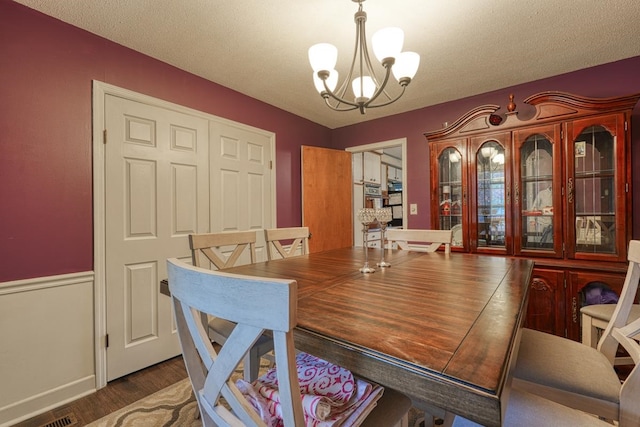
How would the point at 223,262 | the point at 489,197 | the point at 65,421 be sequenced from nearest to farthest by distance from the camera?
the point at 65,421 < the point at 223,262 < the point at 489,197

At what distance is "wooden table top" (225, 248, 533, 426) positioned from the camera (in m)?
0.53

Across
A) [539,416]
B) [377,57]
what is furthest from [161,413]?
[377,57]

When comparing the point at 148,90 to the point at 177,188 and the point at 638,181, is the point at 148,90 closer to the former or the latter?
the point at 177,188

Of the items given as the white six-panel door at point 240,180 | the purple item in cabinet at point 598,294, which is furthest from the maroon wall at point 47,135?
the purple item in cabinet at point 598,294

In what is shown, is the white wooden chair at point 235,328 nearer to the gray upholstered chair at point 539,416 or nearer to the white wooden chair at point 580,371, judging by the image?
the gray upholstered chair at point 539,416

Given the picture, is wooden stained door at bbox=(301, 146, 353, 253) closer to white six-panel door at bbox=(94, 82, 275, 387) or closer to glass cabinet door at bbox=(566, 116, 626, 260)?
white six-panel door at bbox=(94, 82, 275, 387)

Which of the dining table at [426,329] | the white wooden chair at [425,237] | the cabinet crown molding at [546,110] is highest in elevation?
the cabinet crown molding at [546,110]

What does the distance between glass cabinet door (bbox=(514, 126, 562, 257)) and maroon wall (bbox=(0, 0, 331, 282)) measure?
122 inches

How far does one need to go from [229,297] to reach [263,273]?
88 centimetres

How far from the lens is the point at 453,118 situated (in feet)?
10.0

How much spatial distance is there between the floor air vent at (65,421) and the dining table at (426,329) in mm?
1375

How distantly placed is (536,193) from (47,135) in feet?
11.5

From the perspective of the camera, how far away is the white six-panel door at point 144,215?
1.99m

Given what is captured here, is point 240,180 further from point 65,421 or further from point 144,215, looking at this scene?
point 65,421
